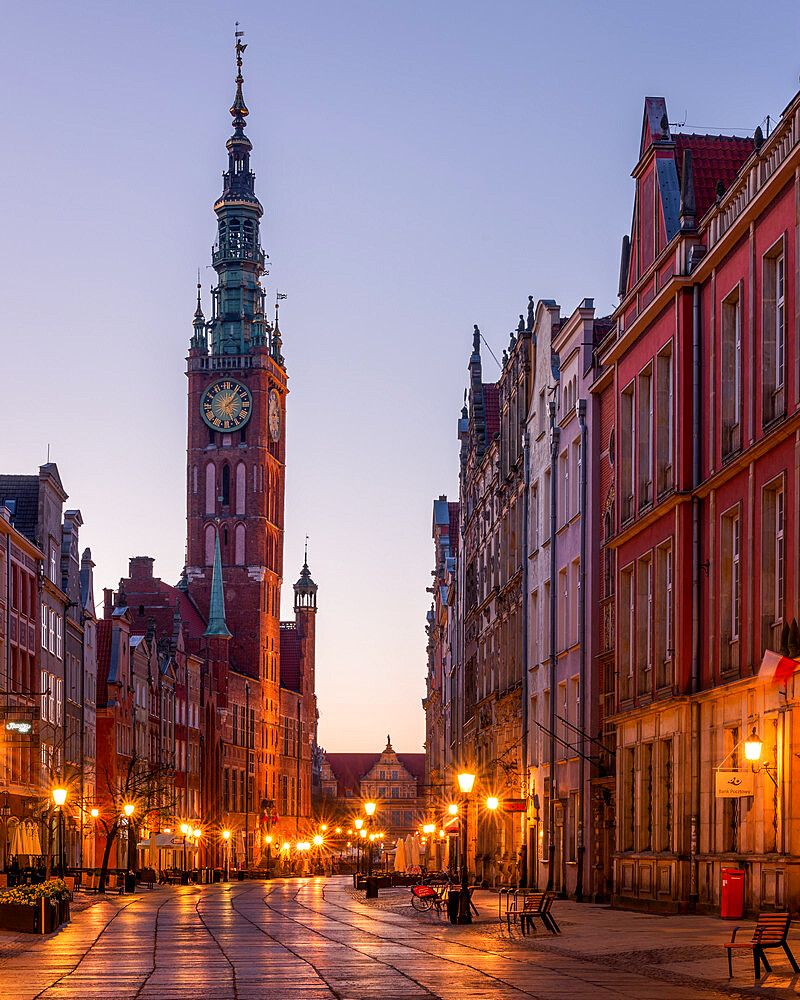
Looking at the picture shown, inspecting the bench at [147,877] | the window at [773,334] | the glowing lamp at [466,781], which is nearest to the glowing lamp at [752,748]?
the window at [773,334]

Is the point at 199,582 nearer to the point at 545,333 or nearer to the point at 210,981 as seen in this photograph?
the point at 545,333

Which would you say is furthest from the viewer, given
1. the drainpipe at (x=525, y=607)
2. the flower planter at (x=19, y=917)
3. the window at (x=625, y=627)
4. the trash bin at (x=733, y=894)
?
the drainpipe at (x=525, y=607)

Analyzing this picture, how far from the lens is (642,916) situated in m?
34.8

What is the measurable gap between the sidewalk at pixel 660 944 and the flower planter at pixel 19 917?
25.0 feet

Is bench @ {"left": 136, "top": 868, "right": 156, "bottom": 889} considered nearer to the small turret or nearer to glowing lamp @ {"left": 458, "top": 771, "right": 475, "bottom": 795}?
glowing lamp @ {"left": 458, "top": 771, "right": 475, "bottom": 795}

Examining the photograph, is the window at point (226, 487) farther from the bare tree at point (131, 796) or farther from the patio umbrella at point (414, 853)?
the patio umbrella at point (414, 853)

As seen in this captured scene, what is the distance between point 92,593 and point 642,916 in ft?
188

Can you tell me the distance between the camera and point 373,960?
80.6 ft

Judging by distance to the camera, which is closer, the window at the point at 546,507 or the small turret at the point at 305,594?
the window at the point at 546,507

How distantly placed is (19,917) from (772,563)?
48.4 feet

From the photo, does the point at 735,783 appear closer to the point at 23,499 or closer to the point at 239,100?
the point at 23,499

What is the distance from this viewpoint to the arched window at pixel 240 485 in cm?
15475

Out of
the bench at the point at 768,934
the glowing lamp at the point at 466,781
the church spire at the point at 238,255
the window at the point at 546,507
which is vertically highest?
the church spire at the point at 238,255

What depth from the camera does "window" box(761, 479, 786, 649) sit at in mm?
29797
